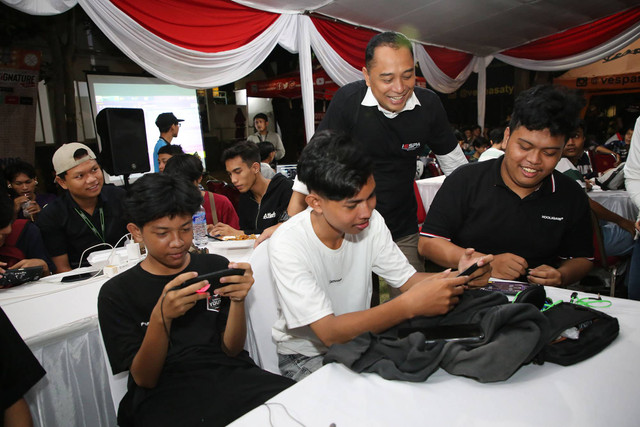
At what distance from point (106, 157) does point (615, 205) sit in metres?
4.85

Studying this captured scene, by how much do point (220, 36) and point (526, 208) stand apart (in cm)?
355

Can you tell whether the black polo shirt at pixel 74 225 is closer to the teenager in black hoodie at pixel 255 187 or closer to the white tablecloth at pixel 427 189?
the teenager in black hoodie at pixel 255 187

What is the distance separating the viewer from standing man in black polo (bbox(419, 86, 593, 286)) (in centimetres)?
162

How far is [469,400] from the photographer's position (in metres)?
0.89

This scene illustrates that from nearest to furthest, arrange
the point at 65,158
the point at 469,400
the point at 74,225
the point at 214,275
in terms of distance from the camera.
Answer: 1. the point at 469,400
2. the point at 214,275
3. the point at 65,158
4. the point at 74,225

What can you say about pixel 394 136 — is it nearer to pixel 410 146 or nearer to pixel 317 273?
pixel 410 146

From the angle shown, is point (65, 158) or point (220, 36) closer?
point (65, 158)

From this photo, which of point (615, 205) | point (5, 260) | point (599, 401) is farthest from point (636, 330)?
point (615, 205)

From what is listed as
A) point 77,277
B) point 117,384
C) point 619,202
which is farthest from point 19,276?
point 619,202

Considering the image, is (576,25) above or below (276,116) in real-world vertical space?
above

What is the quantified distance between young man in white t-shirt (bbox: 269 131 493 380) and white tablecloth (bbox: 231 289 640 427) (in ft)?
0.65

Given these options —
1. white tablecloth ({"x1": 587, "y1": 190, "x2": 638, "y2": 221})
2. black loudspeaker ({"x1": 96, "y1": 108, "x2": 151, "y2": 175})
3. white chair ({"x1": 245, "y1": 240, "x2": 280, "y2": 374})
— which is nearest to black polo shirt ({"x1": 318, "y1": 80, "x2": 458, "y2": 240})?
white chair ({"x1": 245, "y1": 240, "x2": 280, "y2": 374})

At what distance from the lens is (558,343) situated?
106 cm

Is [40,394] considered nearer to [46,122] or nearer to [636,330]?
[636,330]
